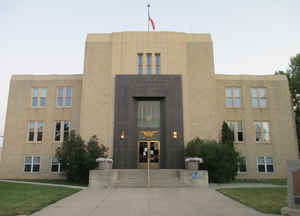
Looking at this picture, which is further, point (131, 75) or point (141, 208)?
point (131, 75)

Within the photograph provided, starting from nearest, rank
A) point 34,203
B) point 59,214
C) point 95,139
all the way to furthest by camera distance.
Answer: point 59,214 → point 34,203 → point 95,139

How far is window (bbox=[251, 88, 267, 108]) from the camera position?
96.0 ft

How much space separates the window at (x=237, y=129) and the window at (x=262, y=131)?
5.29 feet

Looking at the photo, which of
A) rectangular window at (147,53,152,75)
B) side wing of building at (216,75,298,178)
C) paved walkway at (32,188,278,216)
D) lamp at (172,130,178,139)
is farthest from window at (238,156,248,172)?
paved walkway at (32,188,278,216)

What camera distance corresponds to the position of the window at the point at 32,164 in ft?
89.9

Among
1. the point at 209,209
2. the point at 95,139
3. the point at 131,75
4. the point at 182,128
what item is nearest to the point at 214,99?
the point at 182,128

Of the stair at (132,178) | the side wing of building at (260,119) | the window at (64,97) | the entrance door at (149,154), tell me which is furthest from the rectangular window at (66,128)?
the side wing of building at (260,119)

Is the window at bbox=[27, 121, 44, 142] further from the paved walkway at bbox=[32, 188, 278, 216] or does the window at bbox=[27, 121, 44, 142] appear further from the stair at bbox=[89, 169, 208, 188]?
the paved walkway at bbox=[32, 188, 278, 216]

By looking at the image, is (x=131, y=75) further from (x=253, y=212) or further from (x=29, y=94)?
(x=253, y=212)

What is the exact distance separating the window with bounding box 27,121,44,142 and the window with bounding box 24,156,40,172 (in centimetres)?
188

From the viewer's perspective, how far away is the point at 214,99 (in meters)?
26.9

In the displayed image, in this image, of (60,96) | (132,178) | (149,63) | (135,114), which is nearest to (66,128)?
(60,96)

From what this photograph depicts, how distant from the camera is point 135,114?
26.2 meters

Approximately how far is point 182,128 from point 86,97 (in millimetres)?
10098
